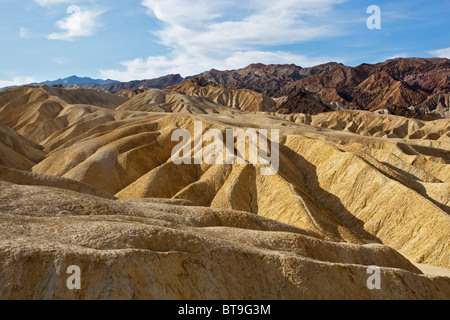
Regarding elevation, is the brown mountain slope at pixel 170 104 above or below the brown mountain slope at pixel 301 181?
above

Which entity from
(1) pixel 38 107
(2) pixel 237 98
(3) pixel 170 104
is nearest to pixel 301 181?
(1) pixel 38 107

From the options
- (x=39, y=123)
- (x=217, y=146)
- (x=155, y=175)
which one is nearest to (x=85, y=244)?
(x=155, y=175)

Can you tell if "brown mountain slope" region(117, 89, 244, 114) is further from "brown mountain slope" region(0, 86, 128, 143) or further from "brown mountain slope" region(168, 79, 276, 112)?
"brown mountain slope" region(168, 79, 276, 112)

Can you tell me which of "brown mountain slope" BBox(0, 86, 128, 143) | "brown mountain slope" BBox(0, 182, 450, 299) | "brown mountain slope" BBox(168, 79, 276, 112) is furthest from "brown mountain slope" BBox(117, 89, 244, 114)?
"brown mountain slope" BBox(0, 182, 450, 299)

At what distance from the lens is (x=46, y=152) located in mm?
70938

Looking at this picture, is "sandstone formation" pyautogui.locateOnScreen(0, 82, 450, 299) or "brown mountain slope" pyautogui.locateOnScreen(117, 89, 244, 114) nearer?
"sandstone formation" pyautogui.locateOnScreen(0, 82, 450, 299)

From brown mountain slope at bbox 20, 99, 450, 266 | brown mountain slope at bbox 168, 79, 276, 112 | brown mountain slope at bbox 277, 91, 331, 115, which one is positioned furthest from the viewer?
brown mountain slope at bbox 168, 79, 276, 112

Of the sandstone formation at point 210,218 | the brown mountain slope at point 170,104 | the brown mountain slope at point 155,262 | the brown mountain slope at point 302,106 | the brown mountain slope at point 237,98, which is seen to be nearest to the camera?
the brown mountain slope at point 155,262

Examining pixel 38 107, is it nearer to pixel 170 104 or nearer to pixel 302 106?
pixel 170 104

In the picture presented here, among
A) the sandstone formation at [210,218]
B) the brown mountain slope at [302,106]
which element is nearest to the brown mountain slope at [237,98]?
the brown mountain slope at [302,106]

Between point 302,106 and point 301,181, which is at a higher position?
point 302,106

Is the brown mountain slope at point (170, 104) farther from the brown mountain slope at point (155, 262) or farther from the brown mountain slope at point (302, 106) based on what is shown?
the brown mountain slope at point (155, 262)
